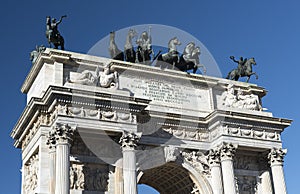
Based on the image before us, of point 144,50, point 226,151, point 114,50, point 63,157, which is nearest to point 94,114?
point 63,157

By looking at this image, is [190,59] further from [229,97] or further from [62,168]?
[62,168]

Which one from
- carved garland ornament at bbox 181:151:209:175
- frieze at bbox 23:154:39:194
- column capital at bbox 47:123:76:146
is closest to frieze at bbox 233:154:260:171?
carved garland ornament at bbox 181:151:209:175

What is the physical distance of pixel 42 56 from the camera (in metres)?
26.4

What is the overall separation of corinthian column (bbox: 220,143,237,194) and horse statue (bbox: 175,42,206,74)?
18.0ft

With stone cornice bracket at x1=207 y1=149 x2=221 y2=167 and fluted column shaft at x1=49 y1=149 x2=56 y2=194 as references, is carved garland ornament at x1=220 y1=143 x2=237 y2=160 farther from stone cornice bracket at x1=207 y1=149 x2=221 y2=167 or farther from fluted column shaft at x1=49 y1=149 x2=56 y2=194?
fluted column shaft at x1=49 y1=149 x2=56 y2=194

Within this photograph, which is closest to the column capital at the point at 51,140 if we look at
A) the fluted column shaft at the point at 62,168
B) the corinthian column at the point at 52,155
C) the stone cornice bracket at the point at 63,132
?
the corinthian column at the point at 52,155

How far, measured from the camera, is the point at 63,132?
2333 centimetres

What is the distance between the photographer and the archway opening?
89.8 ft

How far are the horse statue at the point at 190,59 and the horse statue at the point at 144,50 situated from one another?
1.76 m

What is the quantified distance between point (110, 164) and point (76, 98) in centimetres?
348

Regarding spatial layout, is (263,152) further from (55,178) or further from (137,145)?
(55,178)

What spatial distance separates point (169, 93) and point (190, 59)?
2.93 metres

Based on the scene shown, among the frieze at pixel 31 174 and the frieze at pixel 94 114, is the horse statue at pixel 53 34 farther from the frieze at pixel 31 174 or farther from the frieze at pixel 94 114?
the frieze at pixel 31 174

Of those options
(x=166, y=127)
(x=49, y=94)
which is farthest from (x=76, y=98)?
(x=166, y=127)
